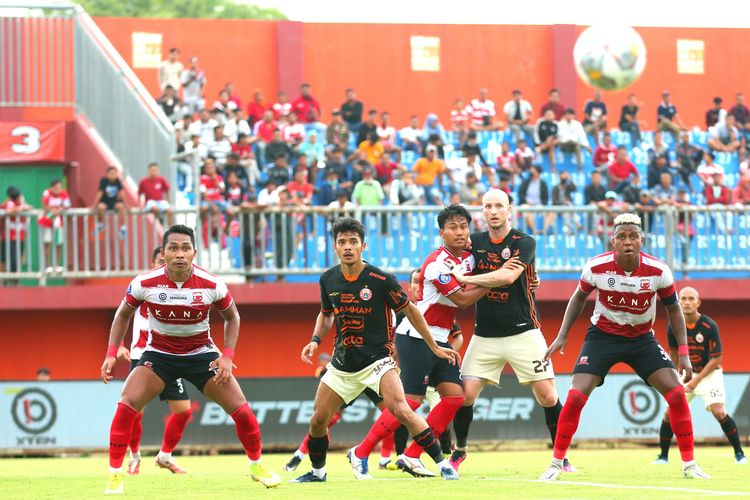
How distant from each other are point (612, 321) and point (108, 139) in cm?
1572

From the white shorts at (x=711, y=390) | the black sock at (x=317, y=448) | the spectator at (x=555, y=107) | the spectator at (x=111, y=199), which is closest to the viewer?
the black sock at (x=317, y=448)

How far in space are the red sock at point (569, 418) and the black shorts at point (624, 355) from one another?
25 centimetres

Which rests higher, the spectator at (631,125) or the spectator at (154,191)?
the spectator at (631,125)

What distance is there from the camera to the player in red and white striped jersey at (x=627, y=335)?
35.9 feet

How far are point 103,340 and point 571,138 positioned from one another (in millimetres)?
10238

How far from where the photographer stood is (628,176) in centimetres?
2598

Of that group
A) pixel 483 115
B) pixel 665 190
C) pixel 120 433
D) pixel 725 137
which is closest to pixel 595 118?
pixel 483 115

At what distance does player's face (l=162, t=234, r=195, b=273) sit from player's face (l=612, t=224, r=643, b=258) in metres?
3.31

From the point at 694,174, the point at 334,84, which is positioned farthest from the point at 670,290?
the point at 334,84

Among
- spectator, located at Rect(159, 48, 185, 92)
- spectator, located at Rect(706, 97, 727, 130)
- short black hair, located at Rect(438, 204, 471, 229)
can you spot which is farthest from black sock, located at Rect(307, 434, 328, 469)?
spectator, located at Rect(706, 97, 727, 130)

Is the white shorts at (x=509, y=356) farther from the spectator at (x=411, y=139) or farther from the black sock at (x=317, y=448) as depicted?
the spectator at (x=411, y=139)

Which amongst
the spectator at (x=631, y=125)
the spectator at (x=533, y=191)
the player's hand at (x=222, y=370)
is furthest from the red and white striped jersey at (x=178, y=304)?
the spectator at (x=631, y=125)

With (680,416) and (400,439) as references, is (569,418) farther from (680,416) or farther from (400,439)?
(400,439)

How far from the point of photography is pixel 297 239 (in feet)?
75.8
